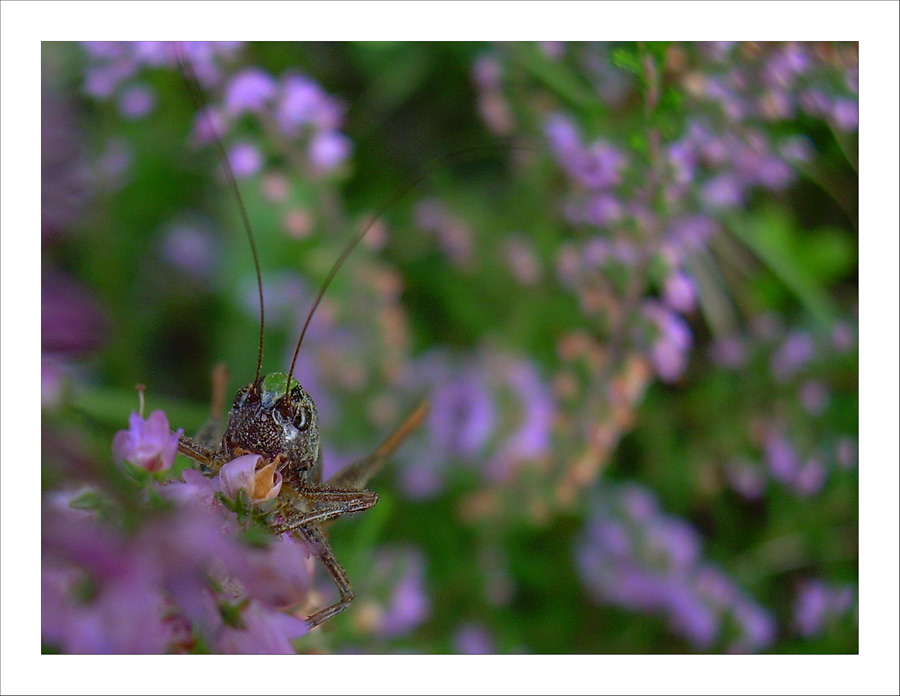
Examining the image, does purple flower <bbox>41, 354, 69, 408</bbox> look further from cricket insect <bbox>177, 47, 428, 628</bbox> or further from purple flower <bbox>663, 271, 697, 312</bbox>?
purple flower <bbox>663, 271, 697, 312</bbox>

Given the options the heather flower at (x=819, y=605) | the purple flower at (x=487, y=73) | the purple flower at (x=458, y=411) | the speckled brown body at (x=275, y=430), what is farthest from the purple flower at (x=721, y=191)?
the speckled brown body at (x=275, y=430)

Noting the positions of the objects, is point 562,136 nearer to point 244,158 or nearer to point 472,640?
point 244,158

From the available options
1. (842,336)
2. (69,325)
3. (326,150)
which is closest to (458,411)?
(326,150)

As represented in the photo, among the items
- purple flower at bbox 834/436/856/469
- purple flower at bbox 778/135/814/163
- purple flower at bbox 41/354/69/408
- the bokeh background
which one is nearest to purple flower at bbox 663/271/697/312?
the bokeh background

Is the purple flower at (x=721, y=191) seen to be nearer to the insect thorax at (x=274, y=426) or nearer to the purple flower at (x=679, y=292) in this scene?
the purple flower at (x=679, y=292)

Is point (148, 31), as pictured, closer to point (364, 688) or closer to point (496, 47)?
point (496, 47)

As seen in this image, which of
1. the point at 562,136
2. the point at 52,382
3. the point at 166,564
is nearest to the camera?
the point at 166,564
